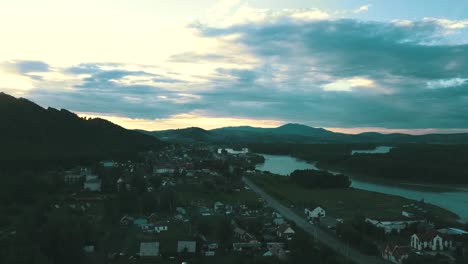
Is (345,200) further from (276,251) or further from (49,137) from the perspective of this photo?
(49,137)

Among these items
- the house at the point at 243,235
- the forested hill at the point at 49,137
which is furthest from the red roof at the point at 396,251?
the forested hill at the point at 49,137

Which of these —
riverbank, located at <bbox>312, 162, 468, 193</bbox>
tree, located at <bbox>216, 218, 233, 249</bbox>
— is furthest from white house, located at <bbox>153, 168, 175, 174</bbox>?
tree, located at <bbox>216, 218, 233, 249</bbox>

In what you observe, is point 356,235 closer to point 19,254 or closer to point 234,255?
point 234,255

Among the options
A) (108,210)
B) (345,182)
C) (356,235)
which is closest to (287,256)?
(356,235)

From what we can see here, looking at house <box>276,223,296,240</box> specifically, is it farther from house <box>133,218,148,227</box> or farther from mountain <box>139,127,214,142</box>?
mountain <box>139,127,214,142</box>

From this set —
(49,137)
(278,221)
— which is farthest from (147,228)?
(49,137)
